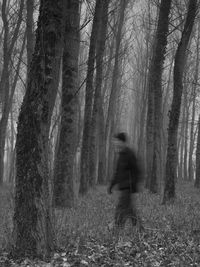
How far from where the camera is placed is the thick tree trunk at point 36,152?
229 inches

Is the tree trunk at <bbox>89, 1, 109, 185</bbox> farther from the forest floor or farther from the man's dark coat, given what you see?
the man's dark coat

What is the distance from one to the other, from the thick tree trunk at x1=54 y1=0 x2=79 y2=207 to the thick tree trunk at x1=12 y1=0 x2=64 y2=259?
507cm

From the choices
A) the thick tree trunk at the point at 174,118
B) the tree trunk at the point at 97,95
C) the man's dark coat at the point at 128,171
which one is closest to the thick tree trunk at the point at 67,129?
the thick tree trunk at the point at 174,118

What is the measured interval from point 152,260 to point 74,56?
266 inches

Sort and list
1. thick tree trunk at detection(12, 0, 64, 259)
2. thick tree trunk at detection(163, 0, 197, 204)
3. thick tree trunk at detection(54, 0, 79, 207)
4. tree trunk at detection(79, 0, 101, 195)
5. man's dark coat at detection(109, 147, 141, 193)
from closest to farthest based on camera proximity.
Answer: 1. thick tree trunk at detection(12, 0, 64, 259)
2. man's dark coat at detection(109, 147, 141, 193)
3. thick tree trunk at detection(54, 0, 79, 207)
4. thick tree trunk at detection(163, 0, 197, 204)
5. tree trunk at detection(79, 0, 101, 195)

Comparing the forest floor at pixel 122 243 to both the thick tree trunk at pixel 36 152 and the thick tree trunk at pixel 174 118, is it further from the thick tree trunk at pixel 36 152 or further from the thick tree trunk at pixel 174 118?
the thick tree trunk at pixel 174 118

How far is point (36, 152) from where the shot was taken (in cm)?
587

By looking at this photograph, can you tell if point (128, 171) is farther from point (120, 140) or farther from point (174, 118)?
point (174, 118)

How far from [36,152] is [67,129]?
17.5ft

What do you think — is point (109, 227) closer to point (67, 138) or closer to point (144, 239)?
point (144, 239)

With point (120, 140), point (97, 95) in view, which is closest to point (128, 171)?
point (120, 140)

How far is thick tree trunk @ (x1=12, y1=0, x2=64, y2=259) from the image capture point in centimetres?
582

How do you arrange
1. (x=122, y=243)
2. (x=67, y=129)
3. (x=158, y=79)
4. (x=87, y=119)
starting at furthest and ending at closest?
(x=158, y=79) → (x=87, y=119) → (x=67, y=129) → (x=122, y=243)

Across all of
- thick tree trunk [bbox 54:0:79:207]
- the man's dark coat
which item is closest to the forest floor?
the man's dark coat
